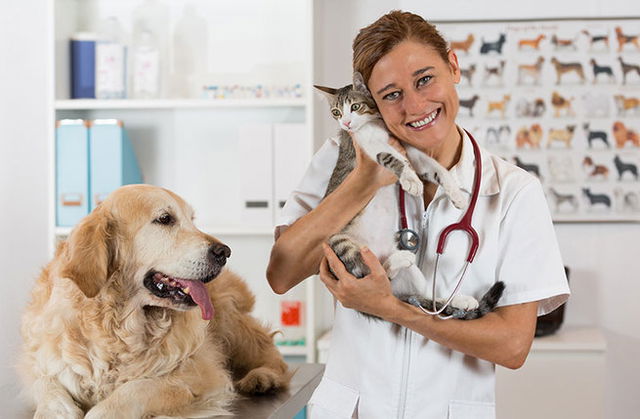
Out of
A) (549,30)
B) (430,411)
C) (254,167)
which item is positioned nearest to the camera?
(430,411)

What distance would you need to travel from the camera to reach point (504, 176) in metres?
1.61

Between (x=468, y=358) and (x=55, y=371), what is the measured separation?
2.65 ft

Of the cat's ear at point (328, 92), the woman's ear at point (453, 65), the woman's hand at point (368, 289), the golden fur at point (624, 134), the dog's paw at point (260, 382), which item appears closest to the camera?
the woman's hand at point (368, 289)

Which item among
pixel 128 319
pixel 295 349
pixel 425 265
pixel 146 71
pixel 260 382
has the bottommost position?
pixel 295 349

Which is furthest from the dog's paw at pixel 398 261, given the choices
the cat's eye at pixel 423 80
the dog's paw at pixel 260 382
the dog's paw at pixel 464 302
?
the dog's paw at pixel 260 382

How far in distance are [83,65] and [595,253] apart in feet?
7.92

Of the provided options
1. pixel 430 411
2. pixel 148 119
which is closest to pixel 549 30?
pixel 148 119

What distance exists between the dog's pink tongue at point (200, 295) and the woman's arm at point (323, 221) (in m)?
0.15

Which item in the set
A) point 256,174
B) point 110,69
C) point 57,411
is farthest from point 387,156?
point 110,69

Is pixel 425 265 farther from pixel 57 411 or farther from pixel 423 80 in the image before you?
pixel 57 411

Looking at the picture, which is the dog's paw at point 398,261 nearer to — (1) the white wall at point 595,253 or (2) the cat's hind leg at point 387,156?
(2) the cat's hind leg at point 387,156

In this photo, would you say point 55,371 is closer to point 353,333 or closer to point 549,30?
point 353,333

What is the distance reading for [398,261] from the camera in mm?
1529

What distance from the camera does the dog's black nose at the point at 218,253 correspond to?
5.72 feet
